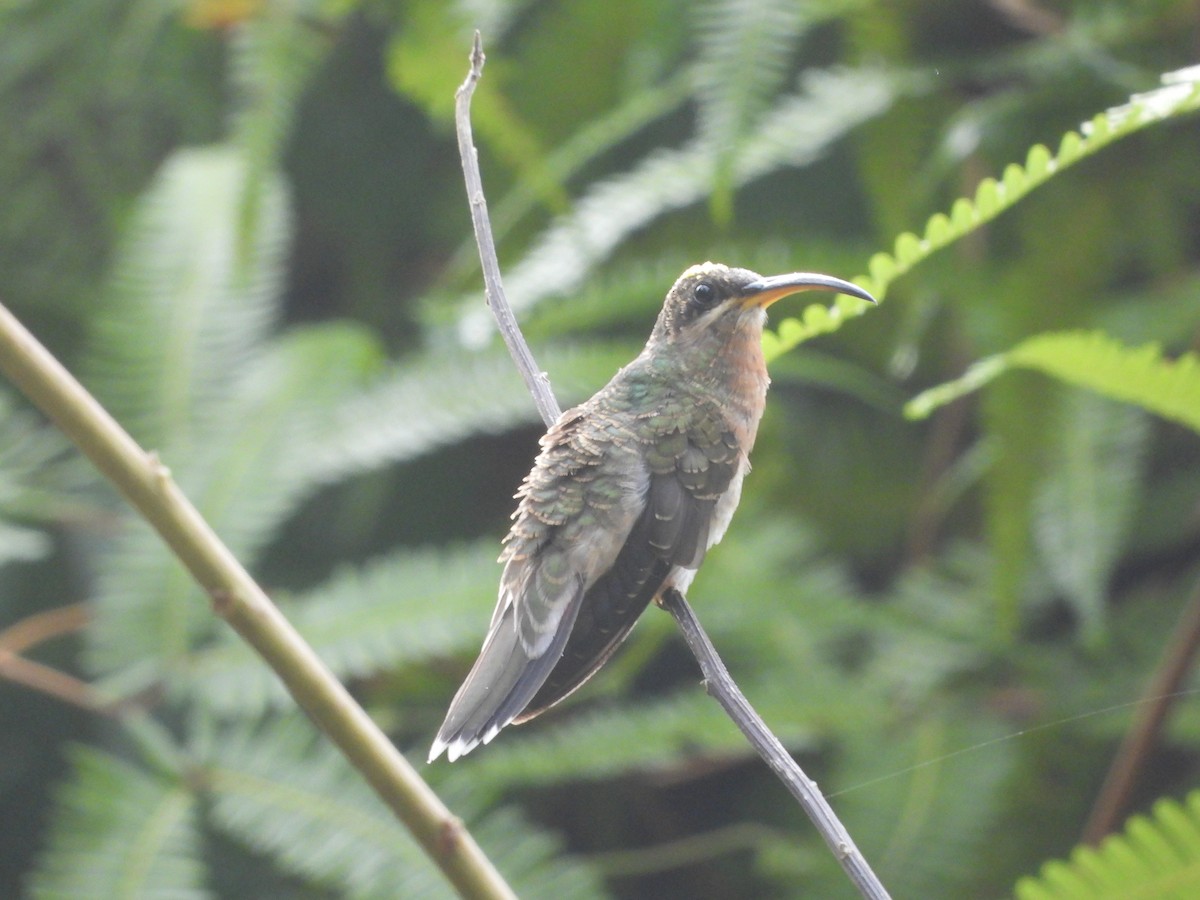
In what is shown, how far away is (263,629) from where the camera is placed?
3.06ft

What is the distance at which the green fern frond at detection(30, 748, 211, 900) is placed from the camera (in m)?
2.12

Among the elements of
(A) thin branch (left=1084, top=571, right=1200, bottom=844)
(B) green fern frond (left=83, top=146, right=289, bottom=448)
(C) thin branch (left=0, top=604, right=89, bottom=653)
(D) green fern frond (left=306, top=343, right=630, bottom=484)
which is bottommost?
(A) thin branch (left=1084, top=571, right=1200, bottom=844)

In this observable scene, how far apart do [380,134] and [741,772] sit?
1.82 meters

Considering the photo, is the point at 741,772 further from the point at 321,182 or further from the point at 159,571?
the point at 321,182

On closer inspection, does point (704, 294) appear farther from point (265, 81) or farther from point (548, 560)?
point (265, 81)

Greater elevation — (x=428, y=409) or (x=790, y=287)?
(x=428, y=409)

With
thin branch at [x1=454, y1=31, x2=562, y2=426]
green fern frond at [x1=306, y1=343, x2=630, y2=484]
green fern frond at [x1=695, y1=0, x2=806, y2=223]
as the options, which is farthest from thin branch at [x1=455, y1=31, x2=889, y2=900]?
green fern frond at [x1=306, y1=343, x2=630, y2=484]

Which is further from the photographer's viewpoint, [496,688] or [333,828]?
[333,828]

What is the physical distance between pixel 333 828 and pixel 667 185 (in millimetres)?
1313

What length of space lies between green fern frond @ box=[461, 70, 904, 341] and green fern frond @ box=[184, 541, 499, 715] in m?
0.49

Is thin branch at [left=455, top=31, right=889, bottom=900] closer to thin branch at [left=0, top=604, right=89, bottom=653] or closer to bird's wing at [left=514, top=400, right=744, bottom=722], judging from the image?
bird's wing at [left=514, top=400, right=744, bottom=722]

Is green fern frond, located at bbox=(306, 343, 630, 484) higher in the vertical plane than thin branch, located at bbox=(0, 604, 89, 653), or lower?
higher

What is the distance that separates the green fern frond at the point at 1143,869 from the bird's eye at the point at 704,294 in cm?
85

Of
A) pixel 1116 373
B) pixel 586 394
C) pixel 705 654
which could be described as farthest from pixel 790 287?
pixel 586 394
